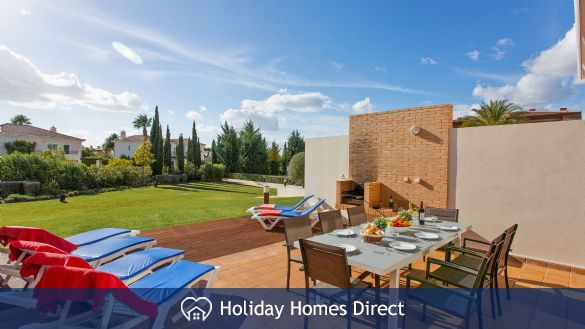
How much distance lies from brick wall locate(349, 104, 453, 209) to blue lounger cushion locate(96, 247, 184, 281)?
5959 millimetres

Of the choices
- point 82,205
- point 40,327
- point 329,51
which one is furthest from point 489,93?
point 82,205

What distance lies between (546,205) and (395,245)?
13.6ft

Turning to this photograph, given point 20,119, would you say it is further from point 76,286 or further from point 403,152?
point 76,286

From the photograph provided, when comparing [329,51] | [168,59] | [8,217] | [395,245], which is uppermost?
[329,51]

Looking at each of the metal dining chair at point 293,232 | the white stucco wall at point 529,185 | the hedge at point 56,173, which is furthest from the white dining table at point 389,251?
the hedge at point 56,173

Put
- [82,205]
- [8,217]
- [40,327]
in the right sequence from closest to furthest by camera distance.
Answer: [40,327] → [8,217] → [82,205]

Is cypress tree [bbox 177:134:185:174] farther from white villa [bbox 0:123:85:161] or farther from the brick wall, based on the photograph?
the brick wall

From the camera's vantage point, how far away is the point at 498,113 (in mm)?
18203

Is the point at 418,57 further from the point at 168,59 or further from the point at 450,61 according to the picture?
the point at 168,59

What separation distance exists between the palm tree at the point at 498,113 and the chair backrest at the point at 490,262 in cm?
1838

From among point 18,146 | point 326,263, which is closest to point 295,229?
point 326,263

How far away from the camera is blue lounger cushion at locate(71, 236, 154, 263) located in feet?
13.5

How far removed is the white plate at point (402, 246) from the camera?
10.7 ft

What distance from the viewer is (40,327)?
2695 mm
